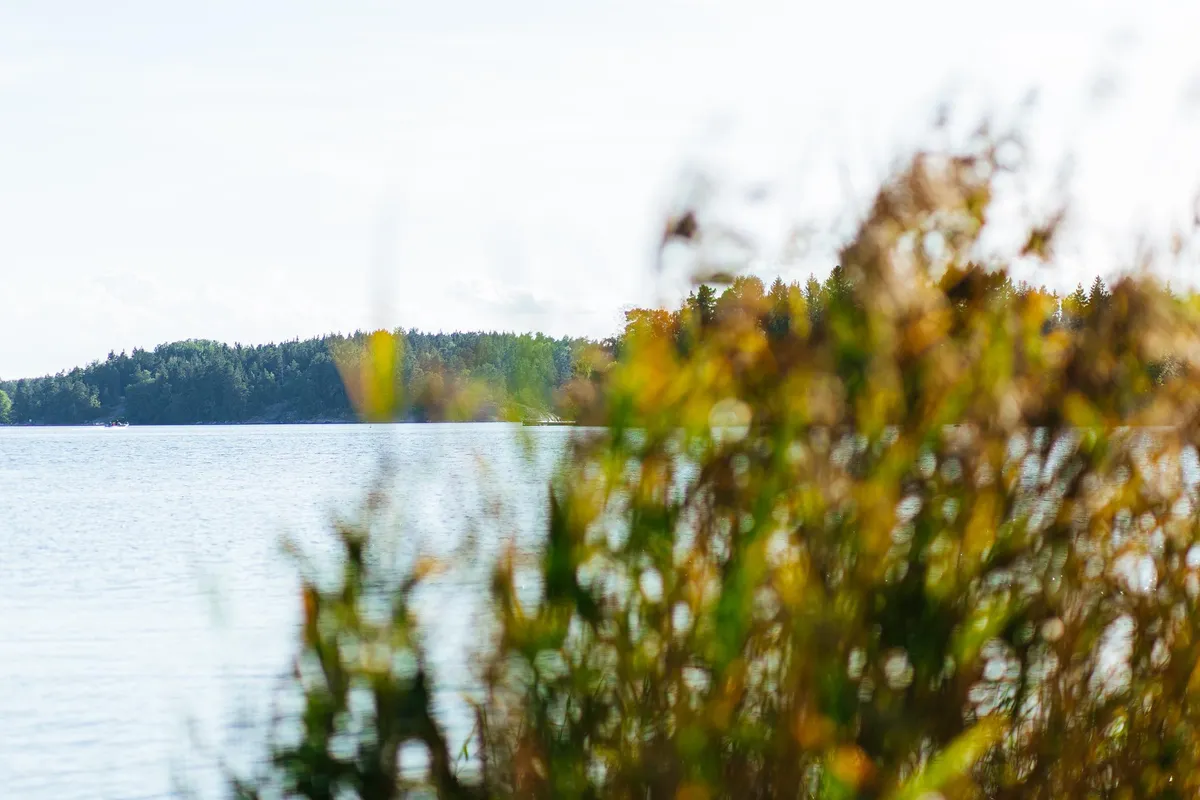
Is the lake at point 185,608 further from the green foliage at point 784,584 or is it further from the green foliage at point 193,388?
the green foliage at point 193,388

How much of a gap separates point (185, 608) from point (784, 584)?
17.4 metres

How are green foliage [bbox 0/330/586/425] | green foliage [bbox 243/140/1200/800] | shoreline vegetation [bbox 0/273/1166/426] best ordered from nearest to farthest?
1. green foliage [bbox 243/140/1200/800]
2. shoreline vegetation [bbox 0/273/1166/426]
3. green foliage [bbox 0/330/586/425]

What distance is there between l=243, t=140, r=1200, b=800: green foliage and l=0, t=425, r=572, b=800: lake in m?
0.17

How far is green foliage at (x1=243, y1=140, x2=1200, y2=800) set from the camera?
99.9 inches

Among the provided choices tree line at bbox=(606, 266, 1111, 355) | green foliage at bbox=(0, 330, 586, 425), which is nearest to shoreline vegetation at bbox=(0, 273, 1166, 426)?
tree line at bbox=(606, 266, 1111, 355)

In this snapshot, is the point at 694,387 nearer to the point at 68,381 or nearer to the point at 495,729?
the point at 495,729

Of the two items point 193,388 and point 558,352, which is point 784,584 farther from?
point 193,388

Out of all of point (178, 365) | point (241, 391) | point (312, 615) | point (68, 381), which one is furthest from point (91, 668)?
point (68, 381)

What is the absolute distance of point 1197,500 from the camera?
10.8ft

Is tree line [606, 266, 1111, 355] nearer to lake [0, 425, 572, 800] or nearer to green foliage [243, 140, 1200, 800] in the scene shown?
green foliage [243, 140, 1200, 800]

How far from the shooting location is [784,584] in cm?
261

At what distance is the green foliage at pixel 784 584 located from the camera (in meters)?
2.54

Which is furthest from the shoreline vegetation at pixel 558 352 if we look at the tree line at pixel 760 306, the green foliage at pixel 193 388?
the green foliage at pixel 193 388

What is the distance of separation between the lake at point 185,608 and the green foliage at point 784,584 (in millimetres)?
174
